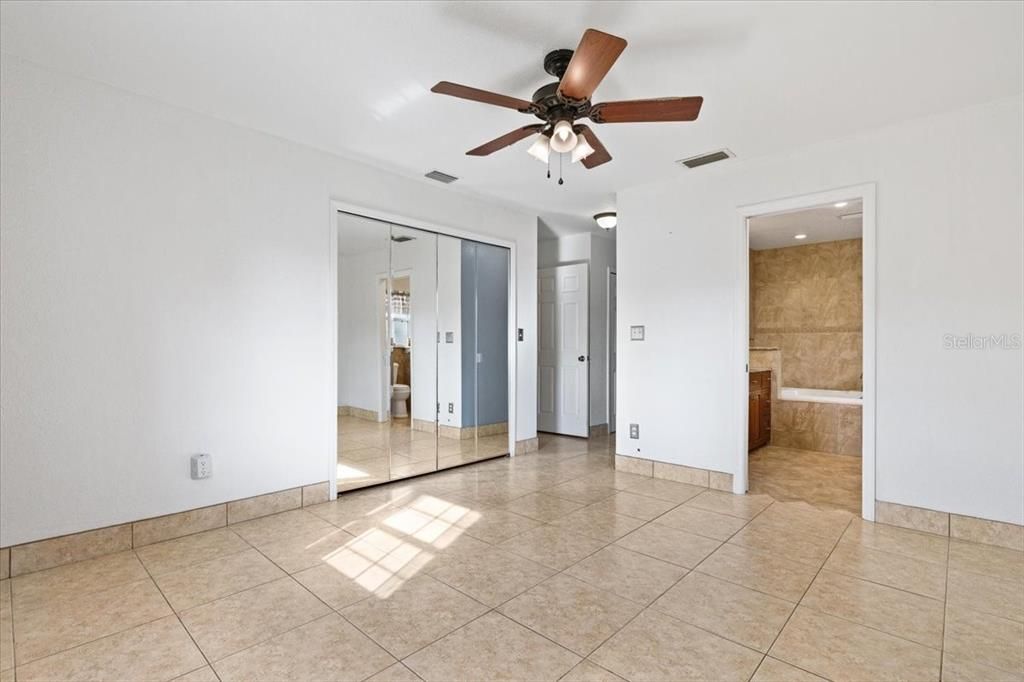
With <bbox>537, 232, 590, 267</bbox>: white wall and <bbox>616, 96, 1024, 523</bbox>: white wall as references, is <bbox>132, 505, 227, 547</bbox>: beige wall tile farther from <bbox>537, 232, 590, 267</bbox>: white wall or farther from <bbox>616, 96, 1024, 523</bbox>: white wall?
<bbox>537, 232, 590, 267</bbox>: white wall

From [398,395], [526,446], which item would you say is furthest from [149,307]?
[526,446]

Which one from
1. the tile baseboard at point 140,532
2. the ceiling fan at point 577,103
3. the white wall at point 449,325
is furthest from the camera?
the white wall at point 449,325

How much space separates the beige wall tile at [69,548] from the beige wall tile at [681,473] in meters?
3.82

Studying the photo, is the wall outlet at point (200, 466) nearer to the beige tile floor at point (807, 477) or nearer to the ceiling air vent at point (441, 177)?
the ceiling air vent at point (441, 177)

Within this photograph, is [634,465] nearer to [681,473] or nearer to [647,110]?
[681,473]

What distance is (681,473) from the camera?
14.0 feet

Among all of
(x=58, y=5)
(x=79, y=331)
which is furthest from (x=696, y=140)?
(x=79, y=331)

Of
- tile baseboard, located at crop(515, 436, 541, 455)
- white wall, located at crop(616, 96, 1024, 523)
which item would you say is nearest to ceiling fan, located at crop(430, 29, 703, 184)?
white wall, located at crop(616, 96, 1024, 523)

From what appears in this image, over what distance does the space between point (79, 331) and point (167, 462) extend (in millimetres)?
867

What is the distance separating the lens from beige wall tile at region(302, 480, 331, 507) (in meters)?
3.58

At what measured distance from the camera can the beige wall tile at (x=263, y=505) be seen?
3.22 m

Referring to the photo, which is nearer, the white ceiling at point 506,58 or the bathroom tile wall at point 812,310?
the white ceiling at point 506,58

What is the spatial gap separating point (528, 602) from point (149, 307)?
2660 mm

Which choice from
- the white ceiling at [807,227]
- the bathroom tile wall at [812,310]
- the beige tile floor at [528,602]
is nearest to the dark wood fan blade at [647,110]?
the beige tile floor at [528,602]
